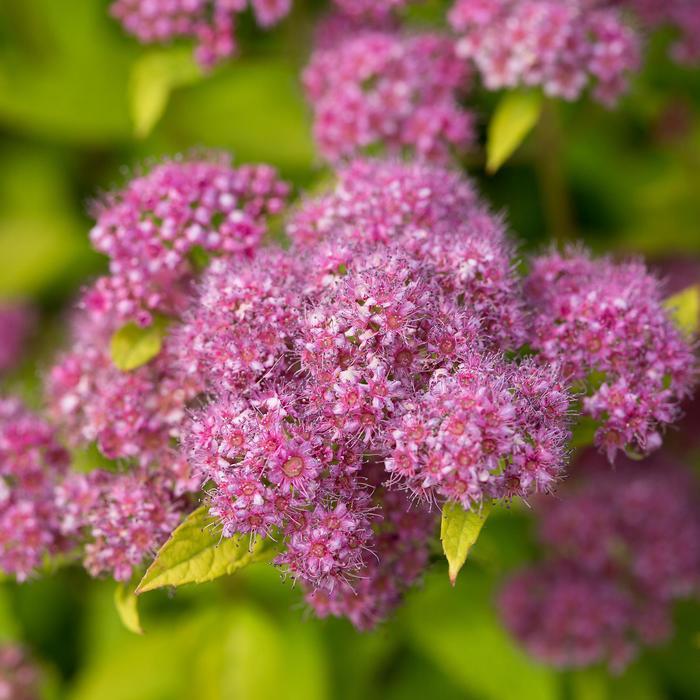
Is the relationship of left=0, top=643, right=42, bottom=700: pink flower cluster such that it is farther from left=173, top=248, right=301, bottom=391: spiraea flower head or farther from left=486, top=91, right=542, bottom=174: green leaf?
left=486, top=91, right=542, bottom=174: green leaf

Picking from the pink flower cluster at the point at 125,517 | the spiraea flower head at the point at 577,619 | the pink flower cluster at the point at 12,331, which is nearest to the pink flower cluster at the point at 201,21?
the pink flower cluster at the point at 12,331

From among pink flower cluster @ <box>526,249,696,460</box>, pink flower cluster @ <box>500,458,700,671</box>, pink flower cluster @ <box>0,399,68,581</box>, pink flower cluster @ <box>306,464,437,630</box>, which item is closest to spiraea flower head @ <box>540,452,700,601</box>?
pink flower cluster @ <box>500,458,700,671</box>

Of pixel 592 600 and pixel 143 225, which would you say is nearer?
pixel 143 225

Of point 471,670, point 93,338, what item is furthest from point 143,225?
point 471,670

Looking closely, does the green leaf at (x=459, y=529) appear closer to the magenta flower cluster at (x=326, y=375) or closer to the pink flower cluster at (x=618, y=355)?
the magenta flower cluster at (x=326, y=375)

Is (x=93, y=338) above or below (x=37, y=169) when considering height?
above

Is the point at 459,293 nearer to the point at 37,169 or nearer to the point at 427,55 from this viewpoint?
the point at 427,55
